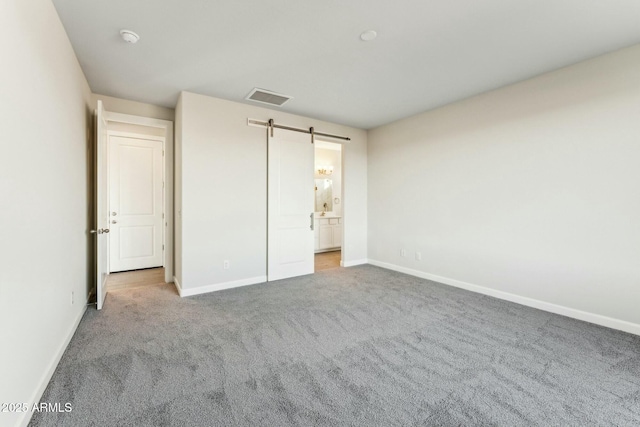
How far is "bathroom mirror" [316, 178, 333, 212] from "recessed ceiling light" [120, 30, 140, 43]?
4962 mm

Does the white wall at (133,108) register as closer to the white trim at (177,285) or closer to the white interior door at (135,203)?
the white interior door at (135,203)

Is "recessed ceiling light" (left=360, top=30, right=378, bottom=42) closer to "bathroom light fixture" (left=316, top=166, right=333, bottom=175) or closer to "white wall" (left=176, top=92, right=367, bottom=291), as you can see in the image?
"white wall" (left=176, top=92, right=367, bottom=291)

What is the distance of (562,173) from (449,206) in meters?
1.32

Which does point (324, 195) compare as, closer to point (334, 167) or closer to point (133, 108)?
point (334, 167)

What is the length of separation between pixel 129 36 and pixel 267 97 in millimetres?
1641

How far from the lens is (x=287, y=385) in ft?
5.89

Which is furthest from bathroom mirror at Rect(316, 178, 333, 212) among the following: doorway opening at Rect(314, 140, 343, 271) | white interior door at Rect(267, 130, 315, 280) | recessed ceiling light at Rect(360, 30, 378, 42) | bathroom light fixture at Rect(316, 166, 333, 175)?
recessed ceiling light at Rect(360, 30, 378, 42)

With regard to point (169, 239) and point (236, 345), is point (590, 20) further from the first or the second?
point (169, 239)

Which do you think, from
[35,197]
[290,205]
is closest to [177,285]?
[290,205]

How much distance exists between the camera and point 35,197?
1.66 m

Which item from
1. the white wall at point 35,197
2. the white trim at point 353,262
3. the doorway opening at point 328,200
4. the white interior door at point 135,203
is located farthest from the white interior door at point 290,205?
the white interior door at point 135,203

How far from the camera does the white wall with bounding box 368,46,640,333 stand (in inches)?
102

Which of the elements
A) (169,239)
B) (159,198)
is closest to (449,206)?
(169,239)

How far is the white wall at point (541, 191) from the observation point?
8.51 ft
